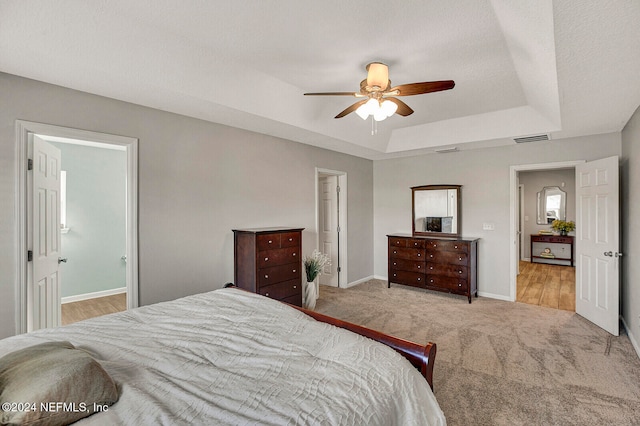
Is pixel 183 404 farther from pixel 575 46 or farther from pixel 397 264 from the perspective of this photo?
pixel 397 264

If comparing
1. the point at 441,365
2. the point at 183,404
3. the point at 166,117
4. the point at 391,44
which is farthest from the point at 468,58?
the point at 183,404

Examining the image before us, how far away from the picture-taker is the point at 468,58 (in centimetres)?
279

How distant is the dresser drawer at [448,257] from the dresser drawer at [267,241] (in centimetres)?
267

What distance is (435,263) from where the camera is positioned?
5000 millimetres

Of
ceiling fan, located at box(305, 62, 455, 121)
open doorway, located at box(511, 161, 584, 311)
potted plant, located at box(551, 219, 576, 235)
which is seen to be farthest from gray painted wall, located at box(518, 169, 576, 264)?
ceiling fan, located at box(305, 62, 455, 121)

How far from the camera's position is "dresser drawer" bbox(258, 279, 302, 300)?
3.64 metres

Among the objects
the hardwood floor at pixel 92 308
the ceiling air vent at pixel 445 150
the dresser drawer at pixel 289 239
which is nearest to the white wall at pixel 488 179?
the ceiling air vent at pixel 445 150

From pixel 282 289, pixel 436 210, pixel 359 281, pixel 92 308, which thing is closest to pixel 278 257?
pixel 282 289

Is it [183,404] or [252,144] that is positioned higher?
[252,144]

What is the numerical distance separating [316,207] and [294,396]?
3.94m

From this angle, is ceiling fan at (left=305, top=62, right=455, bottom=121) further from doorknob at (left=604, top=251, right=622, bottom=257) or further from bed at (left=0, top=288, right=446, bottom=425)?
doorknob at (left=604, top=251, right=622, bottom=257)

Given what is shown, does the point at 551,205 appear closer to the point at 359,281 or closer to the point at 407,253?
the point at 407,253

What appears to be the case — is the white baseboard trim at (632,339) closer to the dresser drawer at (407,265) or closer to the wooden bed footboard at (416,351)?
the dresser drawer at (407,265)

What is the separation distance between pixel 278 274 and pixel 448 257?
9.06ft
